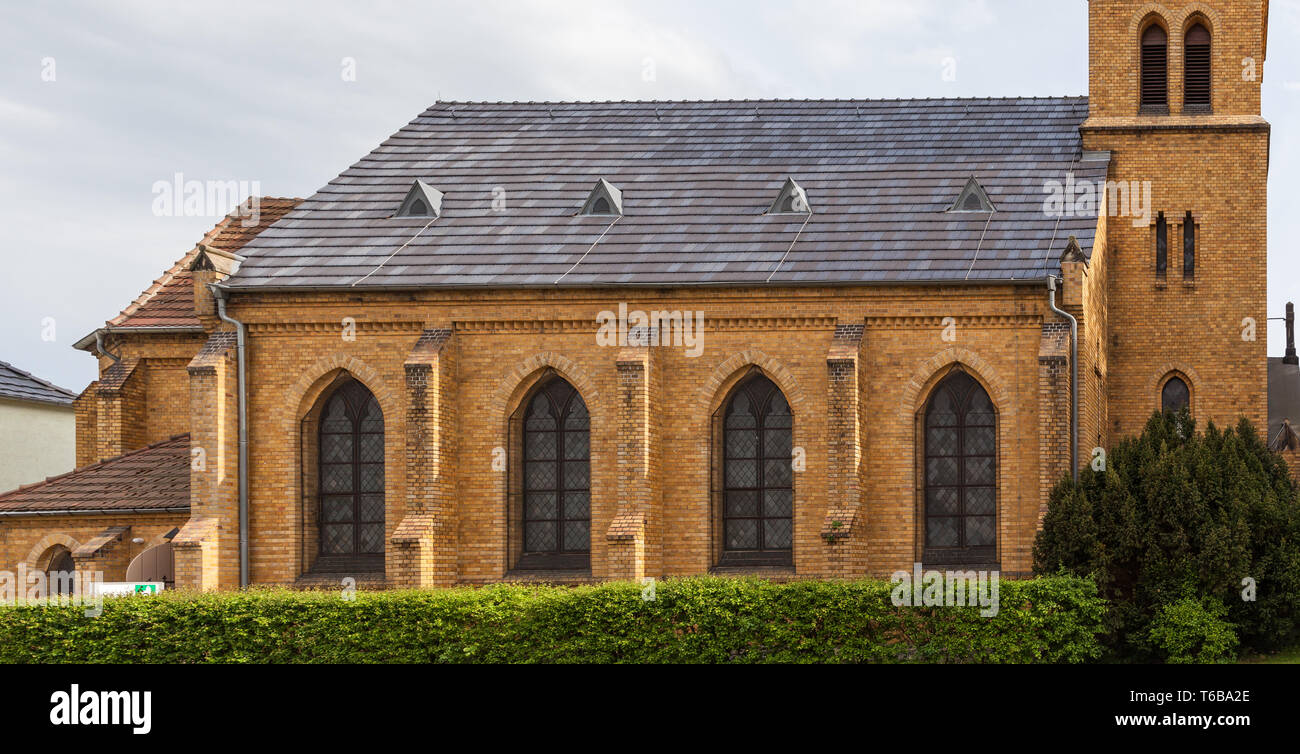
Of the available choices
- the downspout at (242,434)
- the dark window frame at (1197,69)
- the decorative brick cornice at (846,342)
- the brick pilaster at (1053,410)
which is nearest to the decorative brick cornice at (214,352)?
the downspout at (242,434)

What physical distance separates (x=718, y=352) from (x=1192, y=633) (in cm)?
1028

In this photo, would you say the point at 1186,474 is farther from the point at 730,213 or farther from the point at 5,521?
the point at 5,521

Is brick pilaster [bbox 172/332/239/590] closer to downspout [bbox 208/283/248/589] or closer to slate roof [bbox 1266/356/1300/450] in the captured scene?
downspout [bbox 208/283/248/589]

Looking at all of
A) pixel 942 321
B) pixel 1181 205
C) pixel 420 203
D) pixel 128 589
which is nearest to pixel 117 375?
pixel 420 203

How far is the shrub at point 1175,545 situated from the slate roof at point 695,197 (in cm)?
526

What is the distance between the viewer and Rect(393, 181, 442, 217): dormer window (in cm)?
3334

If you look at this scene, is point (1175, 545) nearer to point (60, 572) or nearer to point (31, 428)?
point (60, 572)

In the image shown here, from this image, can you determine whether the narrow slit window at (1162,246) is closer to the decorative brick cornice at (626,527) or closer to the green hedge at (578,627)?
the green hedge at (578,627)

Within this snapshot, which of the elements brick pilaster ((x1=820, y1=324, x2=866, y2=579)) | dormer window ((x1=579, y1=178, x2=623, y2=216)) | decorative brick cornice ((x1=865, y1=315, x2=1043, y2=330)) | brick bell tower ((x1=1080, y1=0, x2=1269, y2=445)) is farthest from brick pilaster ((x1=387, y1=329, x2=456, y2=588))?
brick bell tower ((x1=1080, y1=0, x2=1269, y2=445))

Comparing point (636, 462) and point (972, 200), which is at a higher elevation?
point (972, 200)

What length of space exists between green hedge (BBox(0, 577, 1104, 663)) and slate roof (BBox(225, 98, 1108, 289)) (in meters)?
7.68

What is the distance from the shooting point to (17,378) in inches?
1981

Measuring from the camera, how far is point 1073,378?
93.8ft

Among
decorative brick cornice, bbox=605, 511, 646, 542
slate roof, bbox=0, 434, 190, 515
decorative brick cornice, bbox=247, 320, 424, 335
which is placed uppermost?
decorative brick cornice, bbox=247, 320, 424, 335
